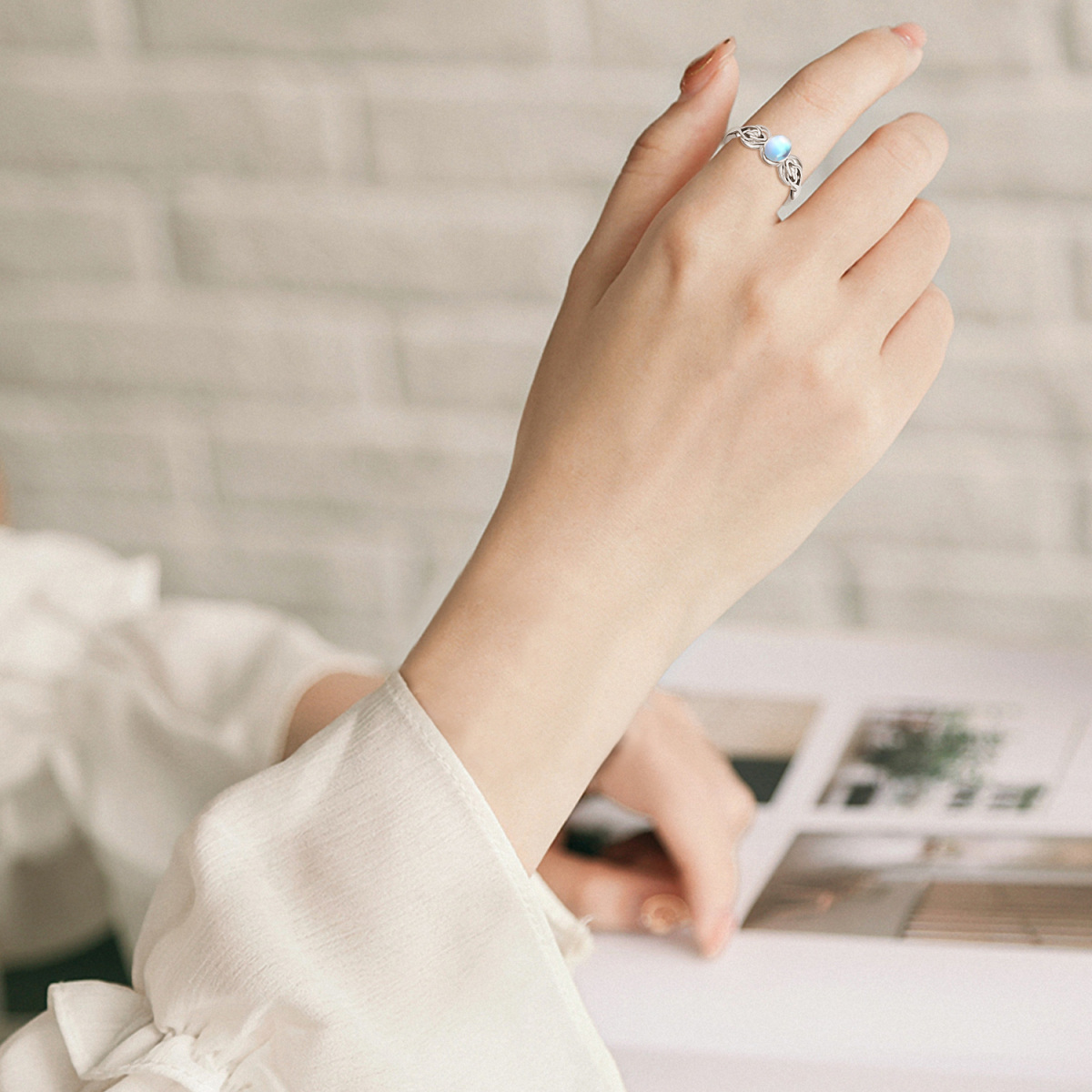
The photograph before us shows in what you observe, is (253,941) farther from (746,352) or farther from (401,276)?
(401,276)

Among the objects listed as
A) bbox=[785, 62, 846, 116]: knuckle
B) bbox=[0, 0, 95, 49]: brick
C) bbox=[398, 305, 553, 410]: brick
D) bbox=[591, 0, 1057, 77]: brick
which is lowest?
bbox=[398, 305, 553, 410]: brick

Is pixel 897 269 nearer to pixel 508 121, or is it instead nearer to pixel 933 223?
pixel 933 223

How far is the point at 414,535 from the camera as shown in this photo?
1191 millimetres

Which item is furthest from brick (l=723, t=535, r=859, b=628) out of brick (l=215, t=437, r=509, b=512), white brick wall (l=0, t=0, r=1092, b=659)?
brick (l=215, t=437, r=509, b=512)

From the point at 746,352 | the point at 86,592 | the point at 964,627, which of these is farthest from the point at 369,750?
the point at 964,627

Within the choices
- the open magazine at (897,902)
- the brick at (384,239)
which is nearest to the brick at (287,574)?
the brick at (384,239)

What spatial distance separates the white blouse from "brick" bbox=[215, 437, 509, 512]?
0.71m

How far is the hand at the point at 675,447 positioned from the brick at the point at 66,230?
0.79 metres

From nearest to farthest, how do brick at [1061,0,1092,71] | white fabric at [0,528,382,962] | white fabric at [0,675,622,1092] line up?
white fabric at [0,675,622,1092]
white fabric at [0,528,382,962]
brick at [1061,0,1092,71]

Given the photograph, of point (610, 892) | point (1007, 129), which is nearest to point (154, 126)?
point (1007, 129)

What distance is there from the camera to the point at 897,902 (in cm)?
61

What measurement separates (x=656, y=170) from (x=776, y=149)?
51 mm

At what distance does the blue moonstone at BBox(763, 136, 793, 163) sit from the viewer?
428 mm

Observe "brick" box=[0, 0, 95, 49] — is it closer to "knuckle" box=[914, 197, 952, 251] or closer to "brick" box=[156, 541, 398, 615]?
"brick" box=[156, 541, 398, 615]
